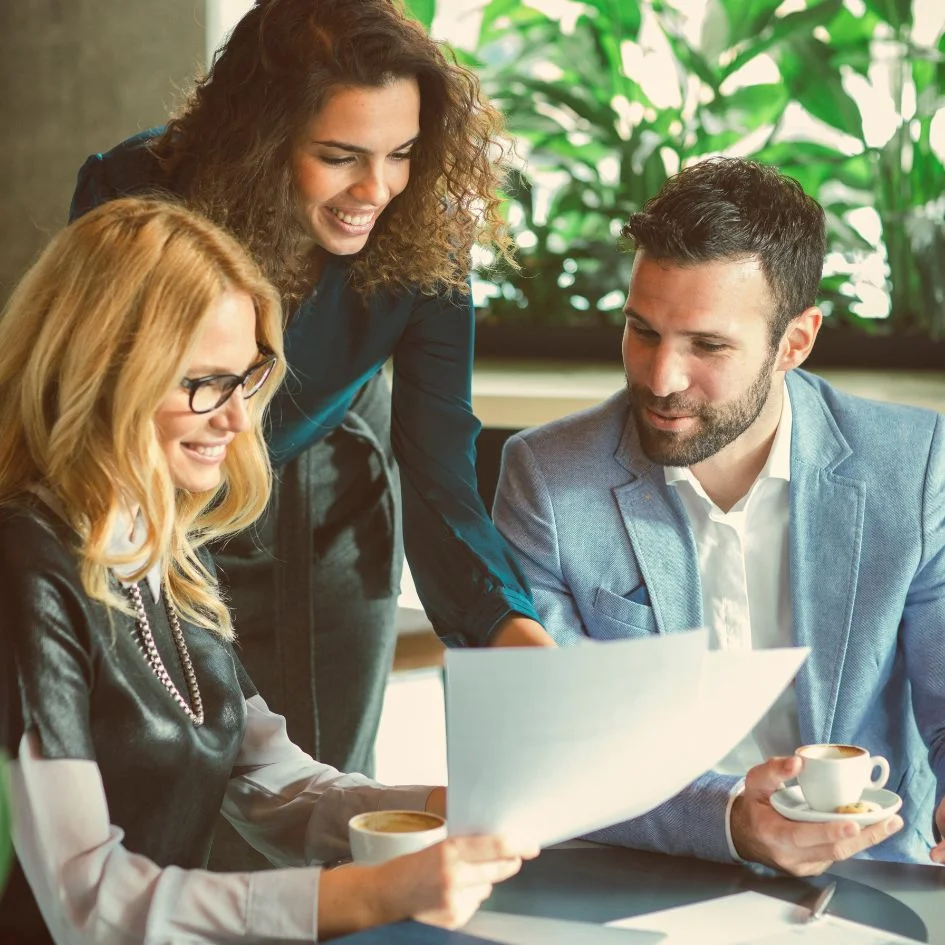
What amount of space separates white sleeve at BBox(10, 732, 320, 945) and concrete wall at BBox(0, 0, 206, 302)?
2.86m

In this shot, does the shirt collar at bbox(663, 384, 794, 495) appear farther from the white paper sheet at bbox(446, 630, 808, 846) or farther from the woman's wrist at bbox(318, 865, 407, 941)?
the woman's wrist at bbox(318, 865, 407, 941)

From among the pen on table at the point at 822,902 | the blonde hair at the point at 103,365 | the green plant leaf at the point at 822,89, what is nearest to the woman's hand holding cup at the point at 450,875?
the pen on table at the point at 822,902

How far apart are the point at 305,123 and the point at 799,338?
2.31 ft

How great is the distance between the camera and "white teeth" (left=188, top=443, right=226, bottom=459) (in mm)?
1482

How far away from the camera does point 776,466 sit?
1.96 m

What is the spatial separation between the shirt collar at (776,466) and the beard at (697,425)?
0.09 feet

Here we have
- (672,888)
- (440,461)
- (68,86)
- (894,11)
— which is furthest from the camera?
(68,86)

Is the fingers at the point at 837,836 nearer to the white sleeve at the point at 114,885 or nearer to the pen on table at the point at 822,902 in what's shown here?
the pen on table at the point at 822,902

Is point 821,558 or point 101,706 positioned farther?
point 821,558

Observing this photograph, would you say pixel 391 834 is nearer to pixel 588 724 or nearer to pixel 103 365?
pixel 588 724

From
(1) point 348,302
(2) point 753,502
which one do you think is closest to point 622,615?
(2) point 753,502

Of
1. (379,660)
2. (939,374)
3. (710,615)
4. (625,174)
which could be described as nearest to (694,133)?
(625,174)

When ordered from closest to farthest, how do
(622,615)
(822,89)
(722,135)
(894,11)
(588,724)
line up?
(588,724)
(622,615)
(894,11)
(822,89)
(722,135)

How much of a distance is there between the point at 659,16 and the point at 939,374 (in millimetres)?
1155
